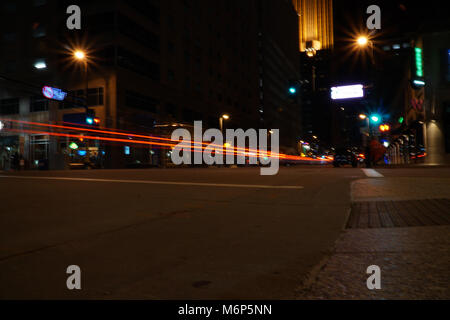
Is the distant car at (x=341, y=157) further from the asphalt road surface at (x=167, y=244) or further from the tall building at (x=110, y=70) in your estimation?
the asphalt road surface at (x=167, y=244)

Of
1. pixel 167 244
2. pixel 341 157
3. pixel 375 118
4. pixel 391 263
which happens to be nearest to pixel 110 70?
pixel 341 157

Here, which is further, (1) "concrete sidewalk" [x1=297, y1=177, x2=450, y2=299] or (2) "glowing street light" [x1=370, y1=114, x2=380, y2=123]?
(2) "glowing street light" [x1=370, y1=114, x2=380, y2=123]

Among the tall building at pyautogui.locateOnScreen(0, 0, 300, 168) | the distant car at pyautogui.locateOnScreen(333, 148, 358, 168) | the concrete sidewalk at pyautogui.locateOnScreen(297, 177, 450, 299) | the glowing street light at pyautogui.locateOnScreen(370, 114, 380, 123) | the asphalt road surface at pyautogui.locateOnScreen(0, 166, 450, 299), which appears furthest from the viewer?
the tall building at pyautogui.locateOnScreen(0, 0, 300, 168)

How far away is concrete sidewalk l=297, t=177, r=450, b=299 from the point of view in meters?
2.54

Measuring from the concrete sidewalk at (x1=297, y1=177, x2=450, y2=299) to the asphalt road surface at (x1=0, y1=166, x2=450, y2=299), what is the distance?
0.65 feet

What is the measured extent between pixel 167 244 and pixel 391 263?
2.40 metres

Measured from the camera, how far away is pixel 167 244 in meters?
4.16

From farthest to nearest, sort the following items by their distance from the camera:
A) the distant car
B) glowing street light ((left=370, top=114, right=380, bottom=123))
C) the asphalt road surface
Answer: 1. the distant car
2. glowing street light ((left=370, top=114, right=380, bottom=123))
3. the asphalt road surface

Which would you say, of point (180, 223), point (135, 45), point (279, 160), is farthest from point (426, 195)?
point (279, 160)

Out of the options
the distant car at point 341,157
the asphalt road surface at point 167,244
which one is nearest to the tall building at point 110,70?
the distant car at point 341,157

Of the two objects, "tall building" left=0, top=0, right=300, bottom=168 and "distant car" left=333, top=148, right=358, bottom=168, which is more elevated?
"tall building" left=0, top=0, right=300, bottom=168

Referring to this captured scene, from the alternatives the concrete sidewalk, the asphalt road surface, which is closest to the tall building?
the asphalt road surface

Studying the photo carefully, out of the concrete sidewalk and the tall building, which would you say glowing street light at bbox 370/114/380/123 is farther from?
the concrete sidewalk
